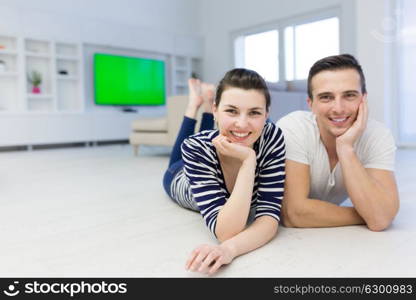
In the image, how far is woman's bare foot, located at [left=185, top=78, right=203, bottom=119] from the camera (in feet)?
6.26

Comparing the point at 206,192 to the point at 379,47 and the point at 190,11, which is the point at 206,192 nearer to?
the point at 379,47

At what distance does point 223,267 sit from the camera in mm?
1040

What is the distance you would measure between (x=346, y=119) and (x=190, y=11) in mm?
7012

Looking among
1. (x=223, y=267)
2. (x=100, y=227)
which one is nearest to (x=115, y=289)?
(x=223, y=267)

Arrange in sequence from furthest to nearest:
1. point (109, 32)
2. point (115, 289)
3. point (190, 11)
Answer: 1. point (190, 11)
2. point (109, 32)
3. point (115, 289)

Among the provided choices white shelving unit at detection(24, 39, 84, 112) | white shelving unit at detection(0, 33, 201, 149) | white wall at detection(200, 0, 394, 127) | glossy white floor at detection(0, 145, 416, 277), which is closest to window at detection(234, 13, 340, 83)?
white wall at detection(200, 0, 394, 127)

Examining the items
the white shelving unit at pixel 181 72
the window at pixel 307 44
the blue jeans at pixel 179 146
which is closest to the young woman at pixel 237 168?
the blue jeans at pixel 179 146

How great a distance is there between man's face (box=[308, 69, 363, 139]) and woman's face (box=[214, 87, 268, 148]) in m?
0.21

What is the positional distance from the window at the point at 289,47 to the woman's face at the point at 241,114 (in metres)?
5.38

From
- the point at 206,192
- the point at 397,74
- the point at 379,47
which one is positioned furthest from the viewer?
the point at 397,74

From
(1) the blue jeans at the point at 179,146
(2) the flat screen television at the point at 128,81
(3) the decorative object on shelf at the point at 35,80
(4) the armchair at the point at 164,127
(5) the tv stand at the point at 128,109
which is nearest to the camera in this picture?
(1) the blue jeans at the point at 179,146

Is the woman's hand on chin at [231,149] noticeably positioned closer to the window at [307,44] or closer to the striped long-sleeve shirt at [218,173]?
the striped long-sleeve shirt at [218,173]

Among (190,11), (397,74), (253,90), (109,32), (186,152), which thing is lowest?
(186,152)

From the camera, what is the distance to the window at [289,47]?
20.2 ft
